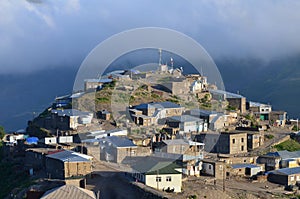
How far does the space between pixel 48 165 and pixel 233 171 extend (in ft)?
29.7

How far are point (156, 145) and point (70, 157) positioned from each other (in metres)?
6.16

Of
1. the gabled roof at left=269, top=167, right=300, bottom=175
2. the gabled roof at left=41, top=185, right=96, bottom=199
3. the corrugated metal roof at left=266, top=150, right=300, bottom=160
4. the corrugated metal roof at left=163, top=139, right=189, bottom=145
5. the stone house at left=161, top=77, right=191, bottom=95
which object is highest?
the stone house at left=161, top=77, right=191, bottom=95

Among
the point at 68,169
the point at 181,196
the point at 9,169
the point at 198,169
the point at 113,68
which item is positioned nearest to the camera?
the point at 181,196

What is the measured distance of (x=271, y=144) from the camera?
113 ft

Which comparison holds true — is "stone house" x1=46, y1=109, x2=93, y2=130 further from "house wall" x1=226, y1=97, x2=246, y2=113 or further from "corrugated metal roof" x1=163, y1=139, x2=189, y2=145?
"house wall" x1=226, y1=97, x2=246, y2=113

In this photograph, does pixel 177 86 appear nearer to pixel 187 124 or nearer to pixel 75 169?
pixel 187 124

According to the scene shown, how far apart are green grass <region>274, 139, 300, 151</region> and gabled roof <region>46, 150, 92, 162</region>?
40.1 ft

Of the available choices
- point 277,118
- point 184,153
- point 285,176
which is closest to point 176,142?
point 184,153

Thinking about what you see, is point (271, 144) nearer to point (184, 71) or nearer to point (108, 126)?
point (108, 126)

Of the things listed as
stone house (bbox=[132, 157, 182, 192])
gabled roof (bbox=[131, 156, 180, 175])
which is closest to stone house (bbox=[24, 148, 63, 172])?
gabled roof (bbox=[131, 156, 180, 175])

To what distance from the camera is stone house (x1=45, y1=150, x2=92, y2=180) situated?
26281 millimetres

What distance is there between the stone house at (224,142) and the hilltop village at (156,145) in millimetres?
55

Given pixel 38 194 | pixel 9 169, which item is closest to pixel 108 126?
pixel 9 169

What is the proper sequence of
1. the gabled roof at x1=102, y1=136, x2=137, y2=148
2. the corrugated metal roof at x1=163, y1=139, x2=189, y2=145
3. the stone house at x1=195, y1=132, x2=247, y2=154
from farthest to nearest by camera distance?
the stone house at x1=195, y1=132, x2=247, y2=154 < the corrugated metal roof at x1=163, y1=139, x2=189, y2=145 < the gabled roof at x1=102, y1=136, x2=137, y2=148
